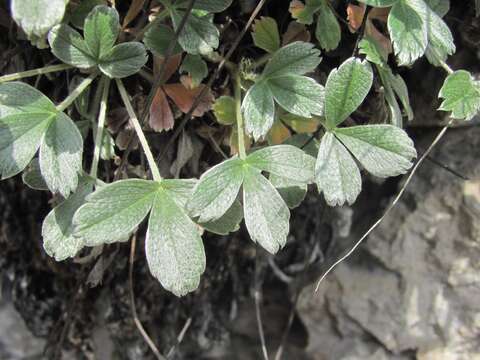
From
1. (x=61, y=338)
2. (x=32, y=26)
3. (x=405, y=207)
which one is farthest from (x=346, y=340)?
(x=32, y=26)

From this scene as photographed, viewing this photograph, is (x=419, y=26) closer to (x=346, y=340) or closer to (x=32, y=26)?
(x=32, y=26)

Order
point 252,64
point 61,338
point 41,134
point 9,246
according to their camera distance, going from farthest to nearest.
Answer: point 9,246 → point 61,338 → point 252,64 → point 41,134

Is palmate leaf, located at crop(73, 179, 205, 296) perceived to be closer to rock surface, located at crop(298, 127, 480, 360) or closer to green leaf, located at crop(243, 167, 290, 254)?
green leaf, located at crop(243, 167, 290, 254)

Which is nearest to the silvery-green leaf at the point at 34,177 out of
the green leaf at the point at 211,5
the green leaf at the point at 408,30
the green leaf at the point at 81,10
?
the green leaf at the point at 81,10

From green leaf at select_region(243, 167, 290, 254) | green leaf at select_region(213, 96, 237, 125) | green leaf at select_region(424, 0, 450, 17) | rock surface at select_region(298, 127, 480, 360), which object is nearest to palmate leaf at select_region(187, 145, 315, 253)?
green leaf at select_region(243, 167, 290, 254)

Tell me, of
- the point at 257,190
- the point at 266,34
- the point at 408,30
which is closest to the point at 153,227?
the point at 257,190

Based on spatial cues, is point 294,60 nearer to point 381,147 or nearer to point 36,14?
point 381,147

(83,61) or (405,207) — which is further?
(405,207)

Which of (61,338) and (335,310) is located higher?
(61,338)
